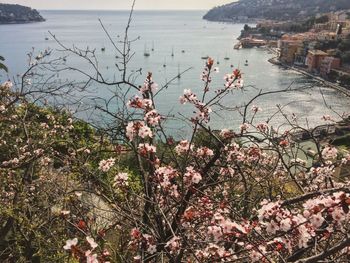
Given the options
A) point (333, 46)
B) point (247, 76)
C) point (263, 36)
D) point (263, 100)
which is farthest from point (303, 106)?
point (263, 36)

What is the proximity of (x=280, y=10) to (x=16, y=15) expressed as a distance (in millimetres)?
91638

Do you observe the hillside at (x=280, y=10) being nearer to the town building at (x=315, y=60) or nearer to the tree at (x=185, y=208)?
the town building at (x=315, y=60)

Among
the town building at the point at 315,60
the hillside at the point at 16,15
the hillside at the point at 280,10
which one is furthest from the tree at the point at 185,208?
the hillside at the point at 280,10

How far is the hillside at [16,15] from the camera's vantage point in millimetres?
120875

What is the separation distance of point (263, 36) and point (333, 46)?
28846 mm

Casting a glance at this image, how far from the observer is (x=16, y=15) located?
129m

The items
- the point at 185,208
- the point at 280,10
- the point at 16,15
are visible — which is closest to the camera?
the point at 185,208

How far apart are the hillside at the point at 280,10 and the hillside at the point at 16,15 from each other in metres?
73.5

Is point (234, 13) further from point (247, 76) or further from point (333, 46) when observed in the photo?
point (247, 76)

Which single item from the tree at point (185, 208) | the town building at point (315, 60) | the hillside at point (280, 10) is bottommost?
the hillside at point (280, 10)

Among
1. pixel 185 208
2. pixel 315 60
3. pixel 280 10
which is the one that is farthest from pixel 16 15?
pixel 185 208

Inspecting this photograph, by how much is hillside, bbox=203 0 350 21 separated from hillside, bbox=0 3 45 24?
73.5m

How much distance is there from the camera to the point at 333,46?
54281mm

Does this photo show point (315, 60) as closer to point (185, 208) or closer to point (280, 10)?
point (185, 208)
